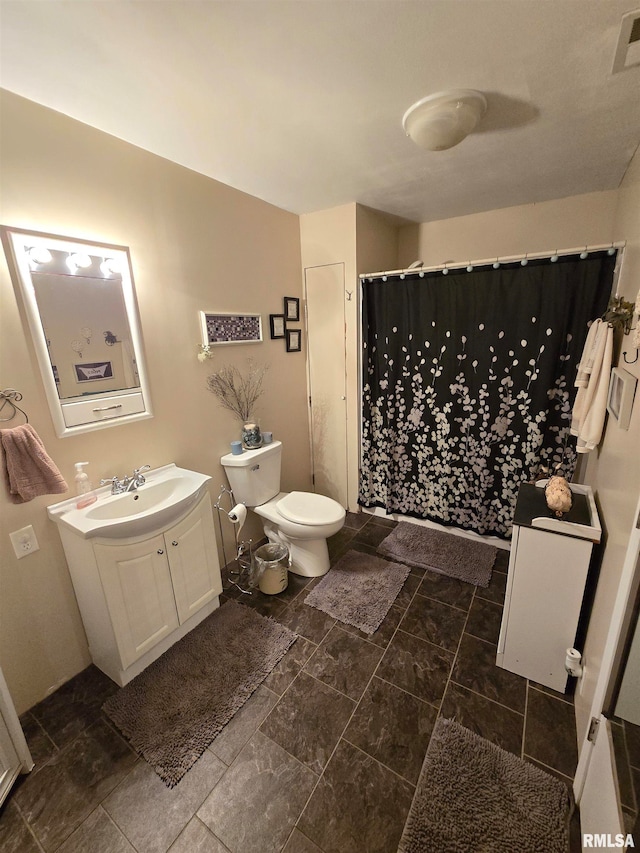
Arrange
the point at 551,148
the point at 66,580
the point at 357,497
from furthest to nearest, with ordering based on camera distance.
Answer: the point at 357,497 → the point at 551,148 → the point at 66,580

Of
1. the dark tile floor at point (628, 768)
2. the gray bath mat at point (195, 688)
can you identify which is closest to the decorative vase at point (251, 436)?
the gray bath mat at point (195, 688)

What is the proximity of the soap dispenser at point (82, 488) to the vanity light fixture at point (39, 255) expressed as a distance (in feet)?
2.80

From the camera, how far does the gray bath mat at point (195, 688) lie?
140 cm

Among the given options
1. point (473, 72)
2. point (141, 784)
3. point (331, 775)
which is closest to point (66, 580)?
point (141, 784)

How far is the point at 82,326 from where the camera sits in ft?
5.15

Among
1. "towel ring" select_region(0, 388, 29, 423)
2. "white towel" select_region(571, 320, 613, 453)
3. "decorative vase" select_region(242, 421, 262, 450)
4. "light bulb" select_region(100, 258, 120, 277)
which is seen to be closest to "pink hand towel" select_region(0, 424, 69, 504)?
"towel ring" select_region(0, 388, 29, 423)

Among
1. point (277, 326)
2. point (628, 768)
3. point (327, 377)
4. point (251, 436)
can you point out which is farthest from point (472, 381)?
point (628, 768)

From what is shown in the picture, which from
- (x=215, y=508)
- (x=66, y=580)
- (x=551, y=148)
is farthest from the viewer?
(x=215, y=508)

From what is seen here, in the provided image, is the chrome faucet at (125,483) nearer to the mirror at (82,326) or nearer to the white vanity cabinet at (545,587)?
the mirror at (82,326)

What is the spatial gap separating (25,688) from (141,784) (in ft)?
2.28

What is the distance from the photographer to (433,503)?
2.76 m

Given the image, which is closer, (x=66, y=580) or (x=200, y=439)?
(x=66, y=580)

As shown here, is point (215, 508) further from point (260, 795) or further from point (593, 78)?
point (593, 78)

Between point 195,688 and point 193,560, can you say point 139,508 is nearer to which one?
point 193,560
